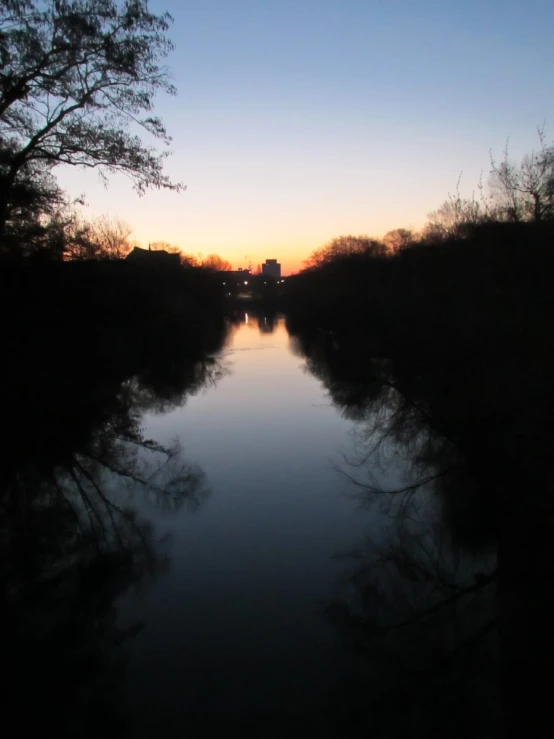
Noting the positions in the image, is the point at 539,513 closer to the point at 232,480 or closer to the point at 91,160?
the point at 232,480

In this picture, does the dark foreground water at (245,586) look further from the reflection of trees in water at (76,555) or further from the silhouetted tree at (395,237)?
the silhouetted tree at (395,237)

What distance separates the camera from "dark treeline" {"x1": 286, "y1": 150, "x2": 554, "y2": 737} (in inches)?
129

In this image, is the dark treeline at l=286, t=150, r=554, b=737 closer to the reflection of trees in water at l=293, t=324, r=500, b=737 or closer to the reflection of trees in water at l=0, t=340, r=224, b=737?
the reflection of trees in water at l=293, t=324, r=500, b=737

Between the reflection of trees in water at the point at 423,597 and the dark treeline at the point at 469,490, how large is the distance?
0.04 feet

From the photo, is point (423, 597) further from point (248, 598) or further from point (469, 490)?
point (469, 490)

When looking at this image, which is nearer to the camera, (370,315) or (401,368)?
(401,368)

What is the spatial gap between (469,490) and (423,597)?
2239 millimetres

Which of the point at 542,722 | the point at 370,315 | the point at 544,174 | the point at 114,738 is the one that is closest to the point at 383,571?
the point at 542,722

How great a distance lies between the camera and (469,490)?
6.25 metres

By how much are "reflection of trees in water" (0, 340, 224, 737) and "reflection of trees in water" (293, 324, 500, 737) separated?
1486mm

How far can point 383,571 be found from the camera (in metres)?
4.72

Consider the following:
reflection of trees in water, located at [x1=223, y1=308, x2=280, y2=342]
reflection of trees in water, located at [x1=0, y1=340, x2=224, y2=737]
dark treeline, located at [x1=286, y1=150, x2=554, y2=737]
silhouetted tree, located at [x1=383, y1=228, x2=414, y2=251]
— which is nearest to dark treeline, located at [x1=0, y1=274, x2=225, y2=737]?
reflection of trees in water, located at [x1=0, y1=340, x2=224, y2=737]

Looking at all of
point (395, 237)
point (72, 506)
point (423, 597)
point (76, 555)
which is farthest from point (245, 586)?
point (395, 237)

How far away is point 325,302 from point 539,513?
38479 millimetres
